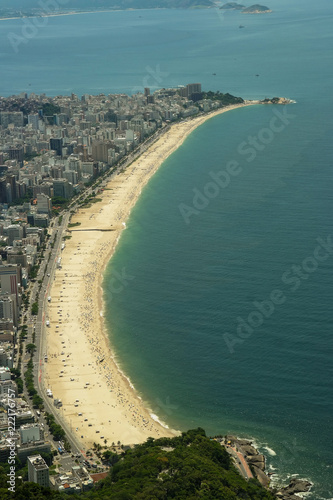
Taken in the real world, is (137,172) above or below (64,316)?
above

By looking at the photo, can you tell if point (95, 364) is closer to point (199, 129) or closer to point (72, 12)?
point (199, 129)

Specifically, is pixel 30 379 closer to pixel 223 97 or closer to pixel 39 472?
pixel 39 472

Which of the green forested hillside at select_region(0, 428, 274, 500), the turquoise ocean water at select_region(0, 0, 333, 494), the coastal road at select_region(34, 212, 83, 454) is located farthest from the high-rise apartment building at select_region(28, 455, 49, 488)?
the turquoise ocean water at select_region(0, 0, 333, 494)

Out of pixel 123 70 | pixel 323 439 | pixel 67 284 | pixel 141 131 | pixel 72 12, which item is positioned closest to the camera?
pixel 323 439

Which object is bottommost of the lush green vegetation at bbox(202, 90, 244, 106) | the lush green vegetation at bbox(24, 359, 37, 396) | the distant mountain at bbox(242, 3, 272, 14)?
the lush green vegetation at bbox(24, 359, 37, 396)

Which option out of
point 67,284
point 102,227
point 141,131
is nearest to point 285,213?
point 102,227

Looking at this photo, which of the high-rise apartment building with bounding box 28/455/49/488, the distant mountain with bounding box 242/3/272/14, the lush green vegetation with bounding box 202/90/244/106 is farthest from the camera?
the distant mountain with bounding box 242/3/272/14

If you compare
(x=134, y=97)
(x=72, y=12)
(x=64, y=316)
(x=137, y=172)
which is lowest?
(x=64, y=316)

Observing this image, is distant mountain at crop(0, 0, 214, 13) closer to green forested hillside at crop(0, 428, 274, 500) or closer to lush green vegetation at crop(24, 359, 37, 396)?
lush green vegetation at crop(24, 359, 37, 396)
